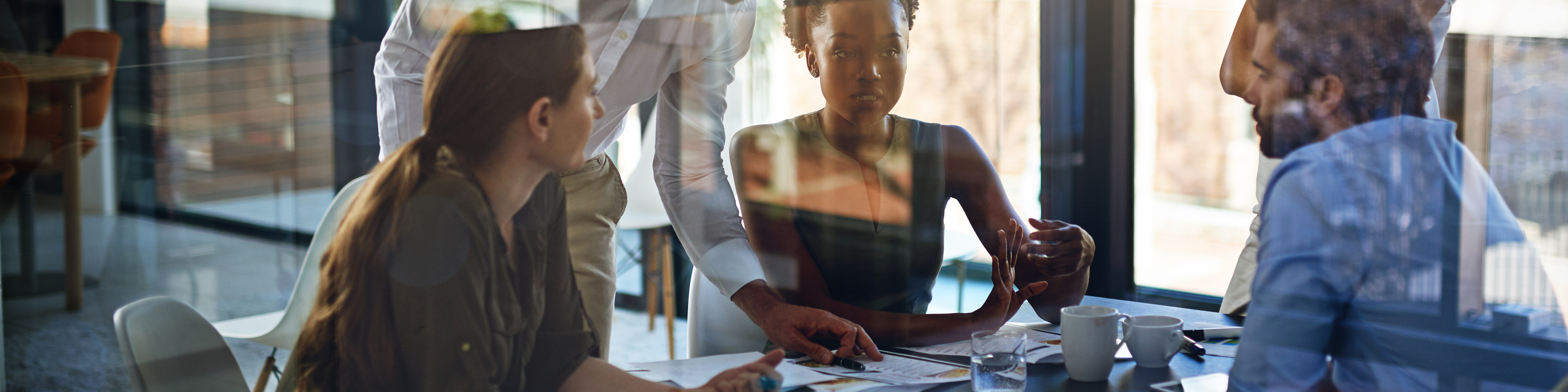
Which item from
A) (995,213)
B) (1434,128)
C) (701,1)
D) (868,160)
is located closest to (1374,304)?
(1434,128)

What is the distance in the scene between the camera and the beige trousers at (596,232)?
108 cm

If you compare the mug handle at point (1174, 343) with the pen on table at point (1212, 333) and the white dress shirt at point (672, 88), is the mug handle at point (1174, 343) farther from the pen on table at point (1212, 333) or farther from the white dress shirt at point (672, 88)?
the white dress shirt at point (672, 88)

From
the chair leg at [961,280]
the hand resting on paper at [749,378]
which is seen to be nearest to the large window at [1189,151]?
the chair leg at [961,280]

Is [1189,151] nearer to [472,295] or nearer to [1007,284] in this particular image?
[1007,284]

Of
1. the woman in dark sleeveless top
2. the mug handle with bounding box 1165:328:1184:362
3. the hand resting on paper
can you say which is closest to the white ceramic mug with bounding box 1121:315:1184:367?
the mug handle with bounding box 1165:328:1184:362

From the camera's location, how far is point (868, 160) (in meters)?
1.40

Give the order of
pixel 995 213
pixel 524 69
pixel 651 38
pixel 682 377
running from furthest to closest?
pixel 995 213 < pixel 651 38 < pixel 682 377 < pixel 524 69

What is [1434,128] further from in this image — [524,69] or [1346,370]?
[524,69]

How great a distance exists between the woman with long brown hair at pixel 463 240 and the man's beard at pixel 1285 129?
82 centimetres

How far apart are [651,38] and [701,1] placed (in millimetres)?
104

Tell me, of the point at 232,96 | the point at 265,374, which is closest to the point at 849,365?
the point at 265,374

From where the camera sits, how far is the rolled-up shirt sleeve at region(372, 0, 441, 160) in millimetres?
981

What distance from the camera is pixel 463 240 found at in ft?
3.00

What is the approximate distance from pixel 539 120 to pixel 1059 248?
84 cm
